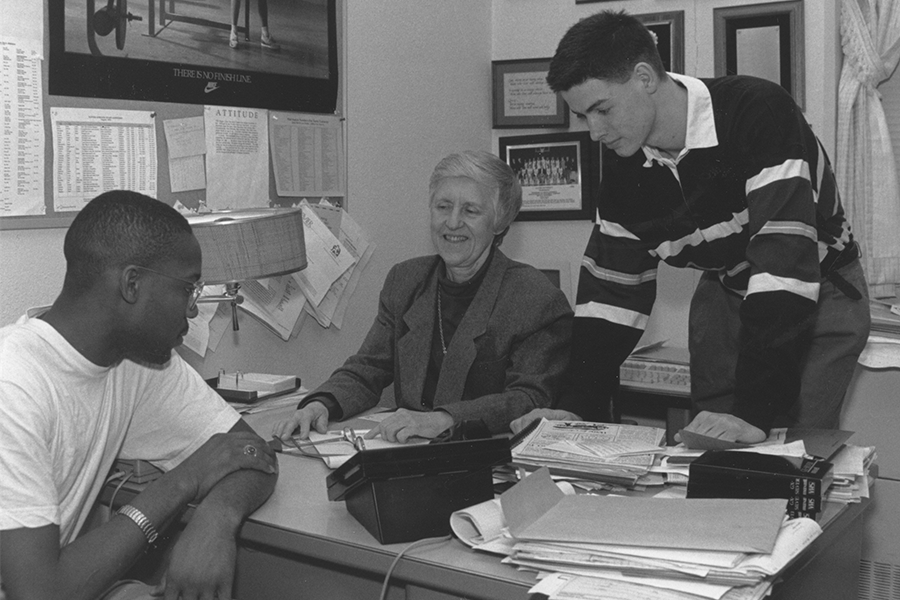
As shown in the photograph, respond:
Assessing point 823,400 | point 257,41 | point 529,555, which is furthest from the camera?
point 257,41

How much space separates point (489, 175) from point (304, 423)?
0.77 m

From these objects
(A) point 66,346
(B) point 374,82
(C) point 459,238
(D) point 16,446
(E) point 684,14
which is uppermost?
(E) point 684,14

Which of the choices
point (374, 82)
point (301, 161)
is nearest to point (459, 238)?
point (301, 161)

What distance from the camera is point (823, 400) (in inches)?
80.1

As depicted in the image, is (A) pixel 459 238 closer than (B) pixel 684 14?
Yes

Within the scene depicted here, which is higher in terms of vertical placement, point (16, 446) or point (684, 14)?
point (684, 14)

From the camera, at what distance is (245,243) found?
6.74 ft

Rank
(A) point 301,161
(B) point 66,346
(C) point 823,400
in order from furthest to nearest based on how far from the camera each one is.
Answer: (A) point 301,161 < (C) point 823,400 < (B) point 66,346

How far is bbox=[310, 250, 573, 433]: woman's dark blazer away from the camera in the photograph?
2109 mm

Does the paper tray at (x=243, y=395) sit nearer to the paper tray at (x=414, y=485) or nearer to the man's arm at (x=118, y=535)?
the man's arm at (x=118, y=535)

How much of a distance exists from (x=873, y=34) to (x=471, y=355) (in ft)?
6.04

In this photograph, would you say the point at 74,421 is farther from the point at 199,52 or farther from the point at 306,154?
the point at 306,154

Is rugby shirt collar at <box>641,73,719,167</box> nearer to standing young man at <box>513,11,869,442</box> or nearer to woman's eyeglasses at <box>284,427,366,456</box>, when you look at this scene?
standing young man at <box>513,11,869,442</box>

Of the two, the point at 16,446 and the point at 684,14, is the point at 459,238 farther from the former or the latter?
the point at 684,14
